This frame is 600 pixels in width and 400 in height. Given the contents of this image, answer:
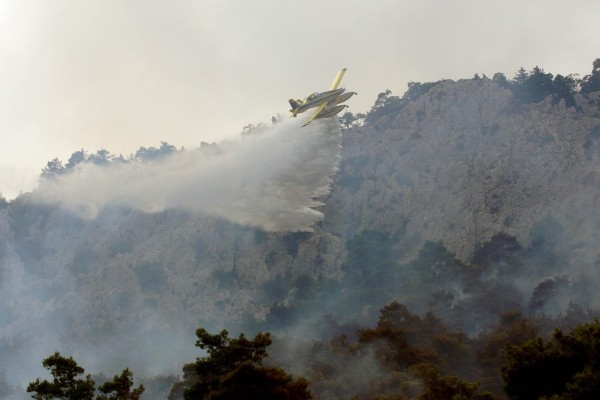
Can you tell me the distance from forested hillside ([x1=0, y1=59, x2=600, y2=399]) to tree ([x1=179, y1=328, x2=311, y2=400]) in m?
41.2

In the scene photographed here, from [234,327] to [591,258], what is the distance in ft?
175

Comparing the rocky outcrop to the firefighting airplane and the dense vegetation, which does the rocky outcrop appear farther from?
the firefighting airplane

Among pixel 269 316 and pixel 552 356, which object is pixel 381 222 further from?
pixel 552 356

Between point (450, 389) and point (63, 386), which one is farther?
point (63, 386)

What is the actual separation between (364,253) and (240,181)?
26.8 m

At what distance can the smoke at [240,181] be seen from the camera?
9206 centimetres

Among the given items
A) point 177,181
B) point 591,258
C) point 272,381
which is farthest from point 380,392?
point 177,181

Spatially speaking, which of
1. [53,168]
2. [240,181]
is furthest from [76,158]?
[240,181]

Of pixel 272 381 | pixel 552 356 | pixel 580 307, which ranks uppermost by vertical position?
pixel 580 307

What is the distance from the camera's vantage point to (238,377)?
3431 centimetres

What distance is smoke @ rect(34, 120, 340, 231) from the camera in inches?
3625

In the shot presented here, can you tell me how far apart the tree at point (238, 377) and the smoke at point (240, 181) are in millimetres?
44878

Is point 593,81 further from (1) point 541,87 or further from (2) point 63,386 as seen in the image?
(2) point 63,386

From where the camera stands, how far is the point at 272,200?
94.7 meters
